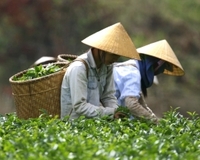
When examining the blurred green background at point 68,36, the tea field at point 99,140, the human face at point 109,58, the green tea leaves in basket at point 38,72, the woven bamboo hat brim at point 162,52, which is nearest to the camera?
the tea field at point 99,140

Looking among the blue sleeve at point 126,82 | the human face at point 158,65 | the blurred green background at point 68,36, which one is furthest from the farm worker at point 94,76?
the blurred green background at point 68,36

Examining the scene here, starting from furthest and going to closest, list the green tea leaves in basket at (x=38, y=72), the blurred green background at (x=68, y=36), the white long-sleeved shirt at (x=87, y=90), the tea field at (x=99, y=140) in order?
the blurred green background at (x=68, y=36) → the green tea leaves in basket at (x=38, y=72) → the white long-sleeved shirt at (x=87, y=90) → the tea field at (x=99, y=140)

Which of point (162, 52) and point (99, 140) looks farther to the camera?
point (162, 52)

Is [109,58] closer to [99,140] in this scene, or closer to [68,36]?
[99,140]

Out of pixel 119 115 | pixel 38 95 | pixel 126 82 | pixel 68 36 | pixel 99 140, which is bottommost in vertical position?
pixel 68 36

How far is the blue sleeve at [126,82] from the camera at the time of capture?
6746 millimetres

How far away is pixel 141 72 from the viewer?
283 inches

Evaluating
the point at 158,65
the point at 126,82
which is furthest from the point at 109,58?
the point at 158,65

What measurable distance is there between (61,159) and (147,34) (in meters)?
17.5

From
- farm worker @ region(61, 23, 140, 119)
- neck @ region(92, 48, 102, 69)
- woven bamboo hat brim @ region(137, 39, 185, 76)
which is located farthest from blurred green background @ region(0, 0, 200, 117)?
neck @ region(92, 48, 102, 69)

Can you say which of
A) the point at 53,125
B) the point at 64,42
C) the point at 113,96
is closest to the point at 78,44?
the point at 64,42

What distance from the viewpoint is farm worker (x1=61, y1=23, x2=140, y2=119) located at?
629 centimetres

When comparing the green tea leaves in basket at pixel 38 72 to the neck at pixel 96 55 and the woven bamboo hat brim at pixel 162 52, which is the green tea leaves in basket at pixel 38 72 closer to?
the neck at pixel 96 55

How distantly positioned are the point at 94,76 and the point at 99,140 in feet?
5.73
